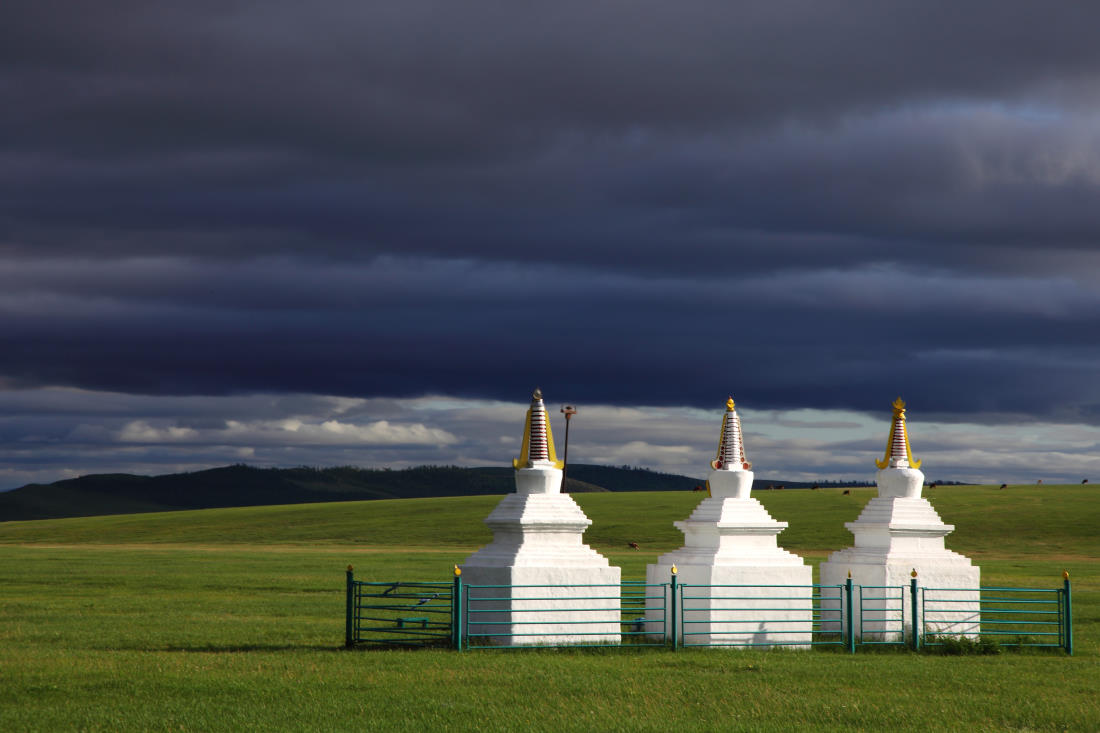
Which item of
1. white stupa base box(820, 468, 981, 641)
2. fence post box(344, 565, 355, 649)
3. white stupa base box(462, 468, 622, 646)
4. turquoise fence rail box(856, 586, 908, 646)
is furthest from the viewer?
white stupa base box(820, 468, 981, 641)

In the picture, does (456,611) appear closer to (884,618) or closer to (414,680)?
(414,680)

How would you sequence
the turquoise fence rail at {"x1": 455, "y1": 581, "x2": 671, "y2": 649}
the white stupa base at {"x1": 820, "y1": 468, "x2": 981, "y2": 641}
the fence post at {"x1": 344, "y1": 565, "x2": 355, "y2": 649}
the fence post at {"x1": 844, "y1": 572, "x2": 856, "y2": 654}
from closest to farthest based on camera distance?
the fence post at {"x1": 344, "y1": 565, "x2": 355, "y2": 649}, the turquoise fence rail at {"x1": 455, "y1": 581, "x2": 671, "y2": 649}, the fence post at {"x1": 844, "y1": 572, "x2": 856, "y2": 654}, the white stupa base at {"x1": 820, "y1": 468, "x2": 981, "y2": 641}

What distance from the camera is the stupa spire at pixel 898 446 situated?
32.4 meters

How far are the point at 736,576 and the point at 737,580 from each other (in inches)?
3.6

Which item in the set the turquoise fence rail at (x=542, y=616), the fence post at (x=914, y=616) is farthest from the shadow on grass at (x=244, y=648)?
the fence post at (x=914, y=616)

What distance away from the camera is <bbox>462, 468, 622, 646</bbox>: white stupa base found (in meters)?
27.2

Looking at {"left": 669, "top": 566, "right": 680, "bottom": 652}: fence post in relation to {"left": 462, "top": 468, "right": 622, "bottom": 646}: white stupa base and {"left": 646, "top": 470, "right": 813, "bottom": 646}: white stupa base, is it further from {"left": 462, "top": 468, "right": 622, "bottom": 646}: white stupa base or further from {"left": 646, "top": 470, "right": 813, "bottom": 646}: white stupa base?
{"left": 462, "top": 468, "right": 622, "bottom": 646}: white stupa base

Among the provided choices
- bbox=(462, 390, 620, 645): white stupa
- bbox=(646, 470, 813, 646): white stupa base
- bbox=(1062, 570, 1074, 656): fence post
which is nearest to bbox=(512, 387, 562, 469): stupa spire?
bbox=(462, 390, 620, 645): white stupa

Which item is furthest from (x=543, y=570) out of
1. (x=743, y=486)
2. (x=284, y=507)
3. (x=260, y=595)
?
(x=284, y=507)

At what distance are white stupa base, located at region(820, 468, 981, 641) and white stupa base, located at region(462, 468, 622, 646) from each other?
5.92 metres

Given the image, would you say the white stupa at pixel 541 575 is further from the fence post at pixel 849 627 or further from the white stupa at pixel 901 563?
the white stupa at pixel 901 563

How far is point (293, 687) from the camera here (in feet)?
70.8

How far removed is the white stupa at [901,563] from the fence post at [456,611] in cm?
987

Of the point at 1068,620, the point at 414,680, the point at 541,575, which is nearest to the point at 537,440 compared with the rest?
the point at 541,575
